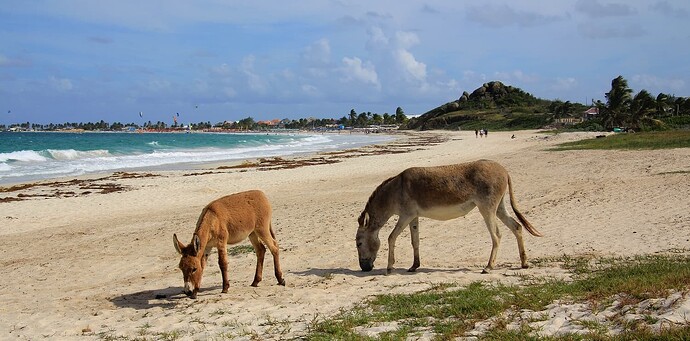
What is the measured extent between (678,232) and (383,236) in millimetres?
6030

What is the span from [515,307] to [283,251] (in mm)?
6954

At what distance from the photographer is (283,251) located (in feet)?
43.0

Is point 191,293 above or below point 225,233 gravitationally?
below

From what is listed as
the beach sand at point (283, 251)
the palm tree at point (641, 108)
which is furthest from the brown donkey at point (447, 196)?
the palm tree at point (641, 108)

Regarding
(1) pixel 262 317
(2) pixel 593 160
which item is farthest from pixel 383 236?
(2) pixel 593 160

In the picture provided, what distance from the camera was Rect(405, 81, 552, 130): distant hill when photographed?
13088 centimetres

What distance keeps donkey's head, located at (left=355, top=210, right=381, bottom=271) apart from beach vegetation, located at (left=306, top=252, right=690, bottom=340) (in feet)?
7.36

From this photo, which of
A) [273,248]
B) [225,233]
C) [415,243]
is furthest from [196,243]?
[415,243]

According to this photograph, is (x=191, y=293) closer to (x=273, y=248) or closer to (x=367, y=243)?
(x=273, y=248)

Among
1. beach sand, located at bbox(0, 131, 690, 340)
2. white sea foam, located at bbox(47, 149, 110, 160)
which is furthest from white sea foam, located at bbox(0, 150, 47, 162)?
beach sand, located at bbox(0, 131, 690, 340)

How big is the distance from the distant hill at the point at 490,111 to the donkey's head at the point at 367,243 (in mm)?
112468

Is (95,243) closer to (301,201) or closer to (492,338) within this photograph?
(301,201)

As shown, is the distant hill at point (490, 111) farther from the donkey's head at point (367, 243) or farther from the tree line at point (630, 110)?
the donkey's head at point (367, 243)

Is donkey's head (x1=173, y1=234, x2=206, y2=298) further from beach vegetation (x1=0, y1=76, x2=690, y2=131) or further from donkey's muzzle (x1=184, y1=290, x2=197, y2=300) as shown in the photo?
beach vegetation (x1=0, y1=76, x2=690, y2=131)
